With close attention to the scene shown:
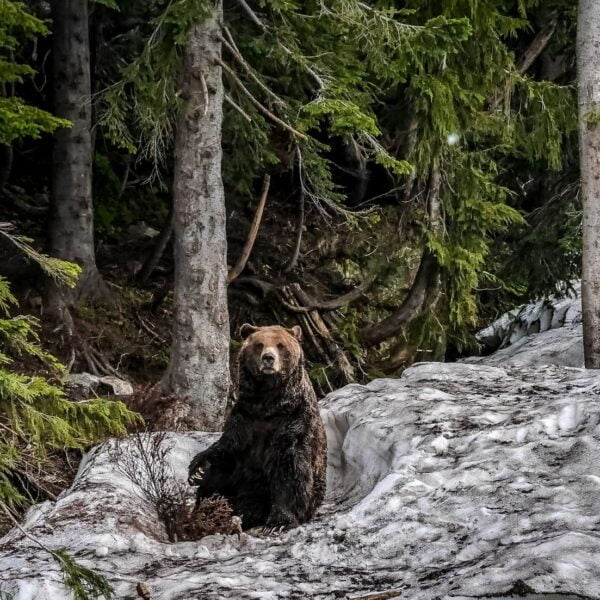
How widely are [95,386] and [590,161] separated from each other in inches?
248

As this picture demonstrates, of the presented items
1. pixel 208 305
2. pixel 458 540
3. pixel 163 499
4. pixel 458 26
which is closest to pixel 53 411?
pixel 163 499

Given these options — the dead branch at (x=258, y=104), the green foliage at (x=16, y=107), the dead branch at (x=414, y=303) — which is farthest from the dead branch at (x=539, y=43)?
the green foliage at (x=16, y=107)

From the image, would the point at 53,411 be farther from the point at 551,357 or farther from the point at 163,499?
the point at 551,357

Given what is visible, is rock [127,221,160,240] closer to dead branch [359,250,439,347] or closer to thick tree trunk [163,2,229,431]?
dead branch [359,250,439,347]

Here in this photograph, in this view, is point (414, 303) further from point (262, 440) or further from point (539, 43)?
point (262, 440)

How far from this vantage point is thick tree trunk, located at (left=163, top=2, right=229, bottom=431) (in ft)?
31.8

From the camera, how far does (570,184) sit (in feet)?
45.3

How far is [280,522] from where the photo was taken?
6.00 metres

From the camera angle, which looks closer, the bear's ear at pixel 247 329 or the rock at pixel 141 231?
the bear's ear at pixel 247 329

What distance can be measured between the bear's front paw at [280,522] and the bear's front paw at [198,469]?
28.3 inches

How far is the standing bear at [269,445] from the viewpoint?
20.2ft

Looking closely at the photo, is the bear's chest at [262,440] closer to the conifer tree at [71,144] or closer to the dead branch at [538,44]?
the conifer tree at [71,144]

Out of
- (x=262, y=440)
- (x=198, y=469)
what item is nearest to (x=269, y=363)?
(x=262, y=440)

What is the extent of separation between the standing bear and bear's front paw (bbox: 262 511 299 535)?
4 cm
